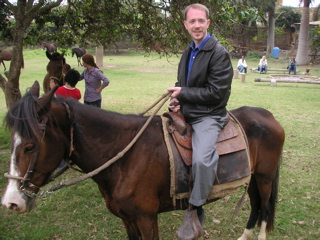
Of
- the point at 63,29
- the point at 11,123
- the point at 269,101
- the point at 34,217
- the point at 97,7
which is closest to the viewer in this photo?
the point at 11,123

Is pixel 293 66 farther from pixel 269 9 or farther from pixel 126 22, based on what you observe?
pixel 126 22

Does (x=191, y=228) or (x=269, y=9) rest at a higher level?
(x=269, y=9)

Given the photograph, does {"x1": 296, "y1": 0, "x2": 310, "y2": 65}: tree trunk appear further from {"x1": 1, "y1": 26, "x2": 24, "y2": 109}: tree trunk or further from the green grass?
{"x1": 1, "y1": 26, "x2": 24, "y2": 109}: tree trunk

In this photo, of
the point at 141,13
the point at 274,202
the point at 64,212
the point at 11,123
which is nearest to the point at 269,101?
the point at 141,13

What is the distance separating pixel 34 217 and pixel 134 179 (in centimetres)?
Answer: 257

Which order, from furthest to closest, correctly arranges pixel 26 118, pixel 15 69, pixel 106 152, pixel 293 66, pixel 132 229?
pixel 293 66
pixel 15 69
pixel 132 229
pixel 106 152
pixel 26 118

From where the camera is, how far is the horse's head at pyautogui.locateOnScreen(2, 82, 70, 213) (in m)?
2.06

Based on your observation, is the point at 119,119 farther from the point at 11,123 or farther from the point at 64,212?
the point at 64,212

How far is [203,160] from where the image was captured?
262 cm

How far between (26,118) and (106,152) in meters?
0.79

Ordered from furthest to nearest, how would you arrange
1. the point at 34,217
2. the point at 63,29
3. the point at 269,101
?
the point at 269,101 → the point at 63,29 → the point at 34,217

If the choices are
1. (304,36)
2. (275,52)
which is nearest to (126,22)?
(304,36)

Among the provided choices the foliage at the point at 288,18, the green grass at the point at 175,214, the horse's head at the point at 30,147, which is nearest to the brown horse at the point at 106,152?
the horse's head at the point at 30,147

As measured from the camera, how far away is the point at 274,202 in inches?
149
